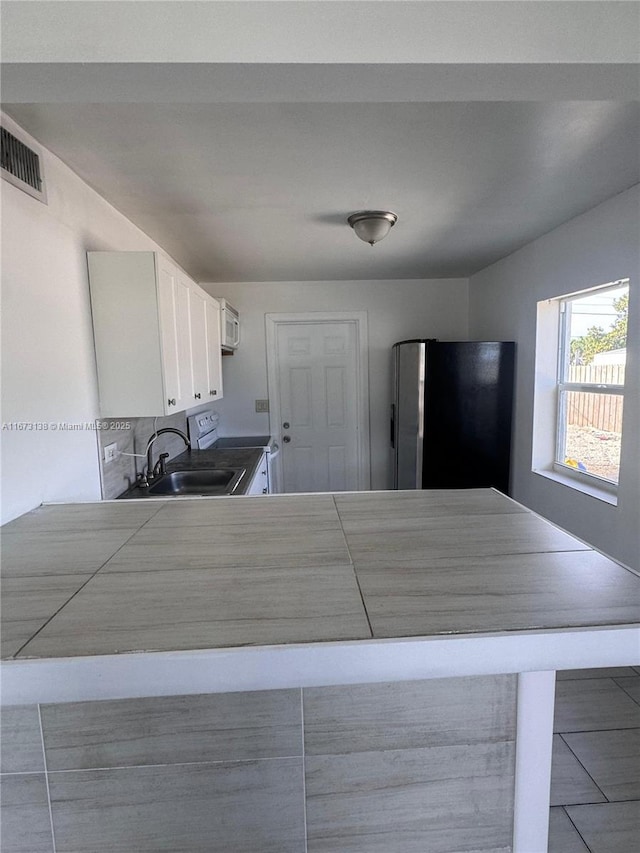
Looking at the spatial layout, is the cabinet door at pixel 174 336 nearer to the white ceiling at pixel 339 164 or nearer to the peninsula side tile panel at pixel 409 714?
the white ceiling at pixel 339 164

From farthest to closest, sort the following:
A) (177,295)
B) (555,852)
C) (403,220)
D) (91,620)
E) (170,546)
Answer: (403,220)
(177,295)
(555,852)
(170,546)
(91,620)

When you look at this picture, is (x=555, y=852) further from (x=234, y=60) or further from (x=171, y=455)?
(x=171, y=455)

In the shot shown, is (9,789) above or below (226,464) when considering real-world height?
below

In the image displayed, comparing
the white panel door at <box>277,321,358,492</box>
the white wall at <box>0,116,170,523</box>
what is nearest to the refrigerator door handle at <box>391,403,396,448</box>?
the white panel door at <box>277,321,358,492</box>

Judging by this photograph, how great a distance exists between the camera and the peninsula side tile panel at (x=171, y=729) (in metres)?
0.77

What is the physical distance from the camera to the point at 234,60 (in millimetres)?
782

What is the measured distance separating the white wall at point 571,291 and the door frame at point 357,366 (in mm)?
1083

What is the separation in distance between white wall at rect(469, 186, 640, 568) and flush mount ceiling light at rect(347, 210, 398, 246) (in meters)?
1.07

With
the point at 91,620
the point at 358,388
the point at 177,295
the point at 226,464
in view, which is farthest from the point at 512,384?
the point at 91,620

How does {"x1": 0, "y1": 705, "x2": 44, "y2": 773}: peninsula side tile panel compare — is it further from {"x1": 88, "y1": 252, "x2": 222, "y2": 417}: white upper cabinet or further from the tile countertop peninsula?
{"x1": 88, "y1": 252, "x2": 222, "y2": 417}: white upper cabinet

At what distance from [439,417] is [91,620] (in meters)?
2.69

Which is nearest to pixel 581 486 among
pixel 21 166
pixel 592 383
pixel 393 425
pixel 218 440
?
pixel 592 383

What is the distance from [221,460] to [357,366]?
1661mm

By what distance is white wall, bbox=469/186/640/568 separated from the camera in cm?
198
